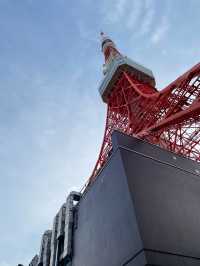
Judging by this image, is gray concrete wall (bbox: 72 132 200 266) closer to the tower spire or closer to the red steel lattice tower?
the red steel lattice tower

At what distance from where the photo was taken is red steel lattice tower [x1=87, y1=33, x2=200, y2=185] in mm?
15453

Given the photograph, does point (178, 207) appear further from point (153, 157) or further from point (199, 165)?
point (199, 165)

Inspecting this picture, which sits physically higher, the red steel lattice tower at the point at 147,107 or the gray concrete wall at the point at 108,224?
the red steel lattice tower at the point at 147,107

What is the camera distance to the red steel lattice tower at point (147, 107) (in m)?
15.5

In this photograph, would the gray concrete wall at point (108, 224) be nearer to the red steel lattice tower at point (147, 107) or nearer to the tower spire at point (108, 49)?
the red steel lattice tower at point (147, 107)

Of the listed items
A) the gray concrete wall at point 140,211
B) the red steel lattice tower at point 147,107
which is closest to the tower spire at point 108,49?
the red steel lattice tower at point 147,107

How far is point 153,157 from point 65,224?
8236 millimetres

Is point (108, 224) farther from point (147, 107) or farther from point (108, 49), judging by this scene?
point (108, 49)

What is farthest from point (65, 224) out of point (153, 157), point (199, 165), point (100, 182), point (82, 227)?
point (199, 165)

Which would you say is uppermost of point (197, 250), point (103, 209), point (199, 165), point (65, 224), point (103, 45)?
point (103, 45)

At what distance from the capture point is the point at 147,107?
20219 millimetres

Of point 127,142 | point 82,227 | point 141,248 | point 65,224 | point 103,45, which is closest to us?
point 141,248

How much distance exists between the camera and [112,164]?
14.4 metres

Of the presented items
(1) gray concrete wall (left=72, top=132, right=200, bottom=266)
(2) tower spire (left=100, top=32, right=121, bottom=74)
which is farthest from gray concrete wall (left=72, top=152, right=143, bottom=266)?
(2) tower spire (left=100, top=32, right=121, bottom=74)
